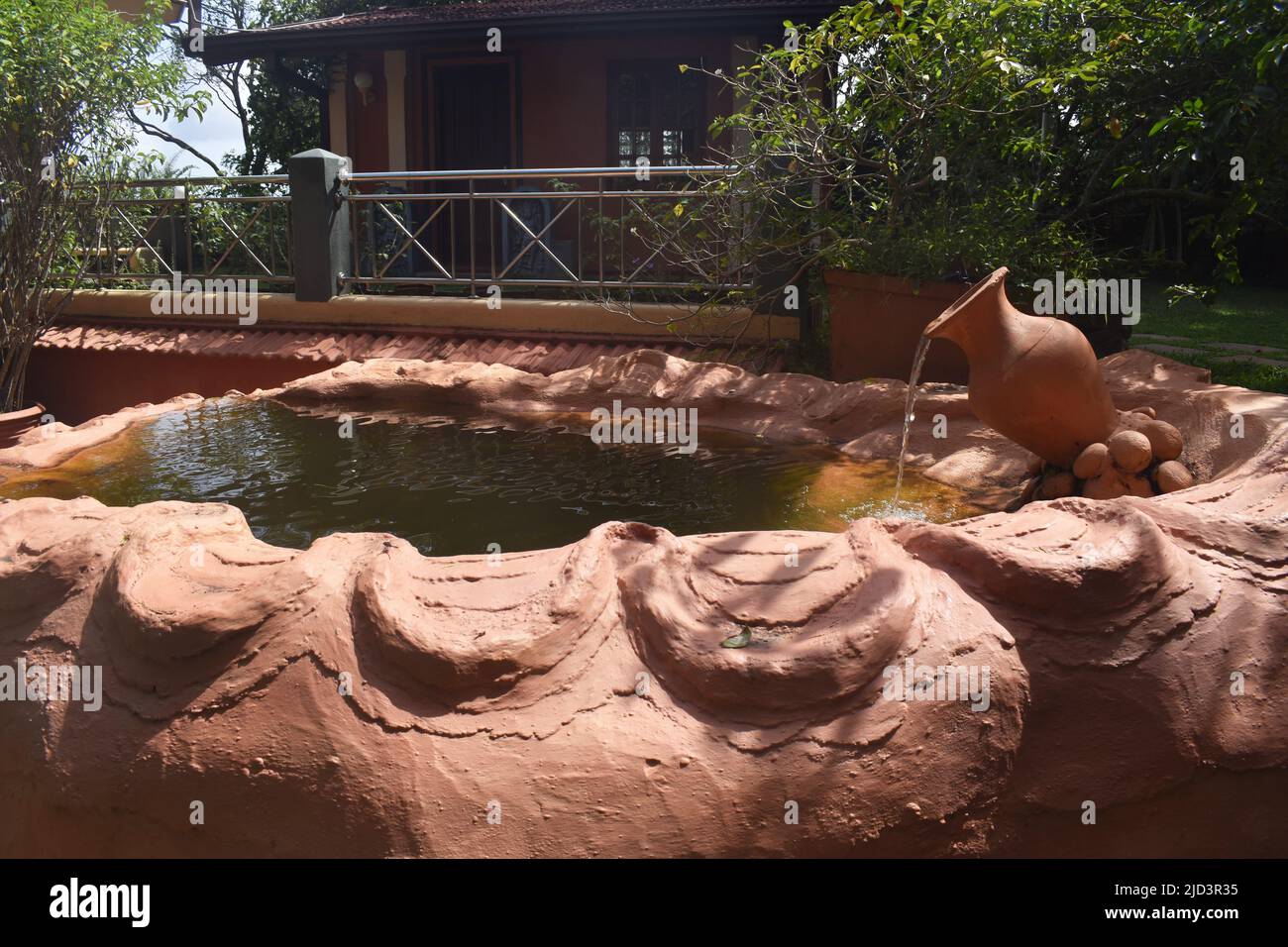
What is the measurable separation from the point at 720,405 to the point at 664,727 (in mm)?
3374

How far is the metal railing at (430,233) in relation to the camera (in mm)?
8477

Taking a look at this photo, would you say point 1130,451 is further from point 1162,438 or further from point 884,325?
point 884,325

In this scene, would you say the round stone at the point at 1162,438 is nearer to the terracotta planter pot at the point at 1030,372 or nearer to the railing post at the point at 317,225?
the terracotta planter pot at the point at 1030,372

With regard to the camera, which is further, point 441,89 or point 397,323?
point 441,89

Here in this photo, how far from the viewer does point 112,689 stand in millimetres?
2326

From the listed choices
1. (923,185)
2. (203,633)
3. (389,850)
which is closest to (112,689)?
(203,633)

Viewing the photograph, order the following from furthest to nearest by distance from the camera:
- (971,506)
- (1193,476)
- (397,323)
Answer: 1. (397,323)
2. (971,506)
3. (1193,476)

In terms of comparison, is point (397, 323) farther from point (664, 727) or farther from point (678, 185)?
point (664, 727)

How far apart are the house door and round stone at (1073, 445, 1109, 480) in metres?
9.96

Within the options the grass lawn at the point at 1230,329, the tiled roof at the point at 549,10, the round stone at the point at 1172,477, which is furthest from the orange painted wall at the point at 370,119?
the round stone at the point at 1172,477

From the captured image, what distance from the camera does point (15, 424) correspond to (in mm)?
6605

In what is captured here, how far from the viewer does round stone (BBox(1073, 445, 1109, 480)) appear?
3.94 metres

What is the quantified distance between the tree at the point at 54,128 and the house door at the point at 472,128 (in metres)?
5.24

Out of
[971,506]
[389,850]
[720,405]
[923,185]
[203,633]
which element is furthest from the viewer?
[923,185]
